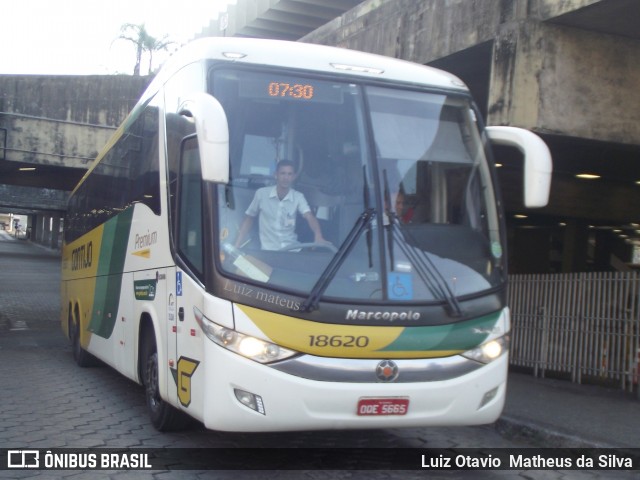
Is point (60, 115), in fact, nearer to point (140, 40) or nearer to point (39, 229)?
point (140, 40)

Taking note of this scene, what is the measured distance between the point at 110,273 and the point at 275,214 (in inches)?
178

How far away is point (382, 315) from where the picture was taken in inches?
218

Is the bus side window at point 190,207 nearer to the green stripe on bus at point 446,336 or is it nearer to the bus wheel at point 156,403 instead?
the bus wheel at point 156,403

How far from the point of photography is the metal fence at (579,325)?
36.0 ft

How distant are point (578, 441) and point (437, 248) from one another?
256 centimetres

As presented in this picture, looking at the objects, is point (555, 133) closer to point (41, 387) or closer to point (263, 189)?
point (263, 189)

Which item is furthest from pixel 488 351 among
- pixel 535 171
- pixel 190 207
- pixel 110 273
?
pixel 110 273

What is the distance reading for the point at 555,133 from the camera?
10.1 meters

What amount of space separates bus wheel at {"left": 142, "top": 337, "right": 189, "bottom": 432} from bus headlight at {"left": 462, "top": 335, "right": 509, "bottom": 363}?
2626 millimetres

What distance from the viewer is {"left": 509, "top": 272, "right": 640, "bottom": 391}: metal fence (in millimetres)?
10969

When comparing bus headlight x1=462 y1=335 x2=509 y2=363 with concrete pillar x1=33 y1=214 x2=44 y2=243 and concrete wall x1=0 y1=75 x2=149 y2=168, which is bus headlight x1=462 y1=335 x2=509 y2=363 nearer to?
concrete wall x1=0 y1=75 x2=149 y2=168

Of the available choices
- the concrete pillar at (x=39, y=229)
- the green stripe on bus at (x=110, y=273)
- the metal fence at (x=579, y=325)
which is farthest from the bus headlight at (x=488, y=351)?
the concrete pillar at (x=39, y=229)

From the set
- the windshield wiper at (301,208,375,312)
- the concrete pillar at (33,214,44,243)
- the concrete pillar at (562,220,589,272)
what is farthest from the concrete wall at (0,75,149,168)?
the concrete pillar at (33,214,44,243)

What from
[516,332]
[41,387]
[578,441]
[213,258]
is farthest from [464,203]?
[516,332]
